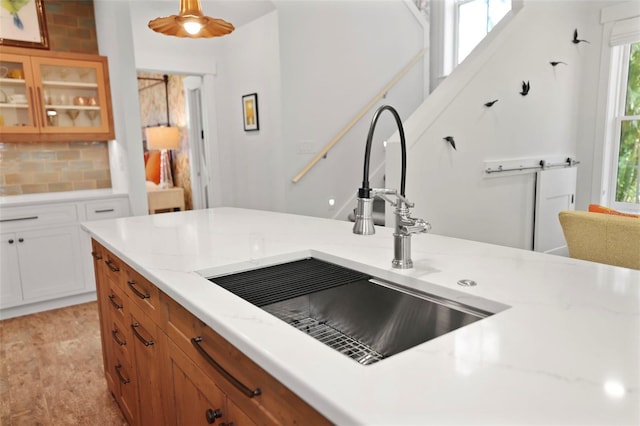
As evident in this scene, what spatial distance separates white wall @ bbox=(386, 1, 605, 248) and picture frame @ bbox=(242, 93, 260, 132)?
183 centimetres

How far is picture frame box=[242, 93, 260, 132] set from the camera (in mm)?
4625

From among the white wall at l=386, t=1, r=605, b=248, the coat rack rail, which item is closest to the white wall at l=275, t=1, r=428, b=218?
the white wall at l=386, t=1, r=605, b=248

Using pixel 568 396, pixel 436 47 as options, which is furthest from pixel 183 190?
pixel 568 396

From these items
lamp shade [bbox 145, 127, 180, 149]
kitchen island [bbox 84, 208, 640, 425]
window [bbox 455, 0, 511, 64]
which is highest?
window [bbox 455, 0, 511, 64]

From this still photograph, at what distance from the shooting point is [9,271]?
3.56 m

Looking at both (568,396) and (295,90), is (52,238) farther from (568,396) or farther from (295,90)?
(568,396)

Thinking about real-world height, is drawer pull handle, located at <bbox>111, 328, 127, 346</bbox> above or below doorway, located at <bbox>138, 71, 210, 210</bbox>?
below

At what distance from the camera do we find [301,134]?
441 cm

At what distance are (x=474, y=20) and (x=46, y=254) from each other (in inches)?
212

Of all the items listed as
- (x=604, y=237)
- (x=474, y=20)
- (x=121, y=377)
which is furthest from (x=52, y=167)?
(x=474, y=20)

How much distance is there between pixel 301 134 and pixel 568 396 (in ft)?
13.0

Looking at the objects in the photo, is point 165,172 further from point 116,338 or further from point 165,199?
point 116,338

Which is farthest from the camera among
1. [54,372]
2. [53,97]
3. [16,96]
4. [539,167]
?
[539,167]

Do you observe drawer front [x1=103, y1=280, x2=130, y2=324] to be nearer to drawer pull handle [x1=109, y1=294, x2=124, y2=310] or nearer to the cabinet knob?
drawer pull handle [x1=109, y1=294, x2=124, y2=310]
